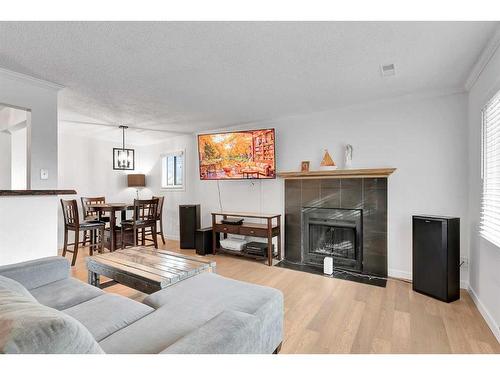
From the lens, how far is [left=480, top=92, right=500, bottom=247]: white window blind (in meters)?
1.96

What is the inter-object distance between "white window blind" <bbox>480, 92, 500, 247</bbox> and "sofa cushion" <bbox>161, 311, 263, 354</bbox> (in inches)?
77.9

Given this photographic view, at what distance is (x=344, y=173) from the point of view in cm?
335

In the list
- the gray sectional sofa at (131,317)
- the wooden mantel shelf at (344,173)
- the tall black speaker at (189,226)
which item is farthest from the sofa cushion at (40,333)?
the tall black speaker at (189,226)

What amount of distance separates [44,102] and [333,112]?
3511 mm

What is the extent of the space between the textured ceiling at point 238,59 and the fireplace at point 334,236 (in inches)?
59.2

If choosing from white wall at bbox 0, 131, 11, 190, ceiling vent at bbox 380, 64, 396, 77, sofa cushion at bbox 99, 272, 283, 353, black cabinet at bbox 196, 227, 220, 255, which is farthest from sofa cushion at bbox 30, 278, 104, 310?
white wall at bbox 0, 131, 11, 190

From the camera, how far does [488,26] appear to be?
5.55 ft

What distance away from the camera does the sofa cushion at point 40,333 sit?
0.64m

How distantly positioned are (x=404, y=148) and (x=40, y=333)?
3572mm

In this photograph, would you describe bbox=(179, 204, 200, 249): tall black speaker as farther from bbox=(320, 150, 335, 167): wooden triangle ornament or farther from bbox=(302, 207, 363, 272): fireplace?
bbox=(320, 150, 335, 167): wooden triangle ornament

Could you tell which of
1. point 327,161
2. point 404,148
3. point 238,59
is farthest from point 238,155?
point 404,148
